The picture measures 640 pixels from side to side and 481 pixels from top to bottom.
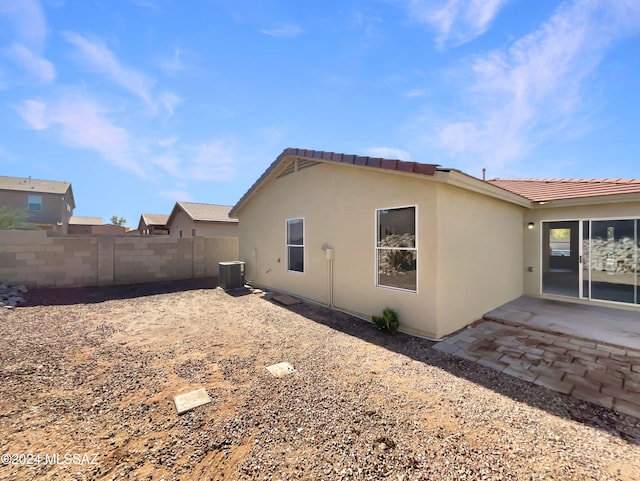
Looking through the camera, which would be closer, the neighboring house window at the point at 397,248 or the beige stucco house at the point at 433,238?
the beige stucco house at the point at 433,238

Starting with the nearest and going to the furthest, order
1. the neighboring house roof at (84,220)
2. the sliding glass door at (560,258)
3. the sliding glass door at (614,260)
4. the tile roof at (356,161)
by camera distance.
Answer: the tile roof at (356,161) → the sliding glass door at (614,260) → the sliding glass door at (560,258) → the neighboring house roof at (84,220)

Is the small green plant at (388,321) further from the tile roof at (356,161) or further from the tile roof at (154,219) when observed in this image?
the tile roof at (154,219)

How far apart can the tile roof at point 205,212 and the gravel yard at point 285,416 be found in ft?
44.5

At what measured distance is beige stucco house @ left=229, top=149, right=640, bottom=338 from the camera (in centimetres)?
502

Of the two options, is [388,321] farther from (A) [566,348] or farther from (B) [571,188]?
(B) [571,188]

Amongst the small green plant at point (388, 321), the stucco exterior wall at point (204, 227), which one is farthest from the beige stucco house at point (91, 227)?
the small green plant at point (388, 321)

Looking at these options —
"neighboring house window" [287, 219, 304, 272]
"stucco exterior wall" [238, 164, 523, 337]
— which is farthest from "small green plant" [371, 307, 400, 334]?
"neighboring house window" [287, 219, 304, 272]

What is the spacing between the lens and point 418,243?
198 inches

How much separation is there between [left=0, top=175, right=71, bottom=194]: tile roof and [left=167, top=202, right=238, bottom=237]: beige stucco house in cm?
1097

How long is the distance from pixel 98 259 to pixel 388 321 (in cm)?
1002

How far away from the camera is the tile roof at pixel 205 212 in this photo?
18.0 m

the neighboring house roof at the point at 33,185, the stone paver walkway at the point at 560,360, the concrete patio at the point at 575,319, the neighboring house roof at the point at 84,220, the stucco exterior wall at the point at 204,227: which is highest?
the neighboring house roof at the point at 33,185

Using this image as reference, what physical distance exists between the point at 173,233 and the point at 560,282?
24841 millimetres

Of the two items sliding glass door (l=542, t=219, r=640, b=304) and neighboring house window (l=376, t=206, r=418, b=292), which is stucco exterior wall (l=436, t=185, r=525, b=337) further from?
sliding glass door (l=542, t=219, r=640, b=304)
